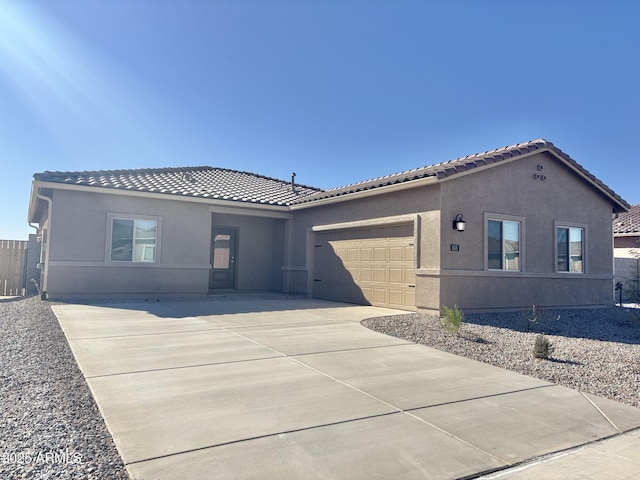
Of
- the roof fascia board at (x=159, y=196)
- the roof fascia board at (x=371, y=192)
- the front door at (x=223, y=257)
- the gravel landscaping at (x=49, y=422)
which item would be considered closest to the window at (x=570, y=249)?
the roof fascia board at (x=371, y=192)

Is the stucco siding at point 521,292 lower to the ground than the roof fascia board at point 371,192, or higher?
lower

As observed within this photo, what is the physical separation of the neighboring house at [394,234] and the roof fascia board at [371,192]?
39 mm

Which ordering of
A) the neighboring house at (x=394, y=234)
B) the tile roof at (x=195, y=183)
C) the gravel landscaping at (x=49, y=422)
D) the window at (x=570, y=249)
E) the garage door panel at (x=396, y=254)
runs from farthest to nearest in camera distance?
the tile roof at (x=195, y=183), the window at (x=570, y=249), the garage door panel at (x=396, y=254), the neighboring house at (x=394, y=234), the gravel landscaping at (x=49, y=422)

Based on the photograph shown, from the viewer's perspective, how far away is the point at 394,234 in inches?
480

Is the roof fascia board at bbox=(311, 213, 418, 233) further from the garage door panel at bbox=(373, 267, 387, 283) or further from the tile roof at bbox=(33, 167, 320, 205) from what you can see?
A: the tile roof at bbox=(33, 167, 320, 205)

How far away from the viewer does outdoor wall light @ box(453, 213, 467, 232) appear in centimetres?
1060

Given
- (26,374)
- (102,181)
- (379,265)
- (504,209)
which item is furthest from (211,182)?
(26,374)

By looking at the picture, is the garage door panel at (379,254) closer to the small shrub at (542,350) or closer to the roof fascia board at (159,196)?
the roof fascia board at (159,196)

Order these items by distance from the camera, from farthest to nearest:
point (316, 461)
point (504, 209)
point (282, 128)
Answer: point (282, 128), point (504, 209), point (316, 461)

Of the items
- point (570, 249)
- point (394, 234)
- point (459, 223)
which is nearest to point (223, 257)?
point (394, 234)

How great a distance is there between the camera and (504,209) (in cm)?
1160

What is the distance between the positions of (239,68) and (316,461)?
12.7 m

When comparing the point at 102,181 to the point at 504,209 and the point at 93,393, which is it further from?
the point at 504,209

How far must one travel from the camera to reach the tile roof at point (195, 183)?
1298cm
